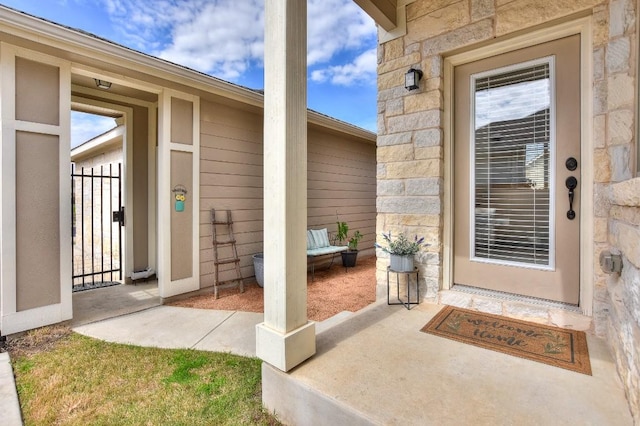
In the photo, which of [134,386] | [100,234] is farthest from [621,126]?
[100,234]

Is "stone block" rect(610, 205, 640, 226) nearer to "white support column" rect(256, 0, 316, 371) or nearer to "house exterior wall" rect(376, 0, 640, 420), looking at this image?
"house exterior wall" rect(376, 0, 640, 420)

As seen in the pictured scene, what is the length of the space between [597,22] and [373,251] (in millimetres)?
5468

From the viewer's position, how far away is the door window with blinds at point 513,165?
2420 mm

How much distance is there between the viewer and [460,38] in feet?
8.67

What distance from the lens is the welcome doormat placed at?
6.05 ft

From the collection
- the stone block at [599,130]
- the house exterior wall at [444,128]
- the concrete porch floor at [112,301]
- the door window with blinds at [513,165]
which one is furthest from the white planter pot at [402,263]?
the concrete porch floor at [112,301]

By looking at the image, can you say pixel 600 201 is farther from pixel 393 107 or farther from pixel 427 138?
pixel 393 107

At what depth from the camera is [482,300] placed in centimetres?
258

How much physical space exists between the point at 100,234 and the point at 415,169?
6562mm

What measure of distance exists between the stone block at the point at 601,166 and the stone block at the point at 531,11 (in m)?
1.02

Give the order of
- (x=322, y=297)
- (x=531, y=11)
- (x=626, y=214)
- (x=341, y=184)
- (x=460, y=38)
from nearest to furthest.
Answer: (x=626, y=214), (x=531, y=11), (x=460, y=38), (x=322, y=297), (x=341, y=184)

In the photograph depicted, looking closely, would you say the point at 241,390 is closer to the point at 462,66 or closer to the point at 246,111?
the point at 462,66

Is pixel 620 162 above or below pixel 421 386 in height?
above

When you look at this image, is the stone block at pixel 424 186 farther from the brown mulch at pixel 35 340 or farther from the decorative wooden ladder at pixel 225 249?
the brown mulch at pixel 35 340
